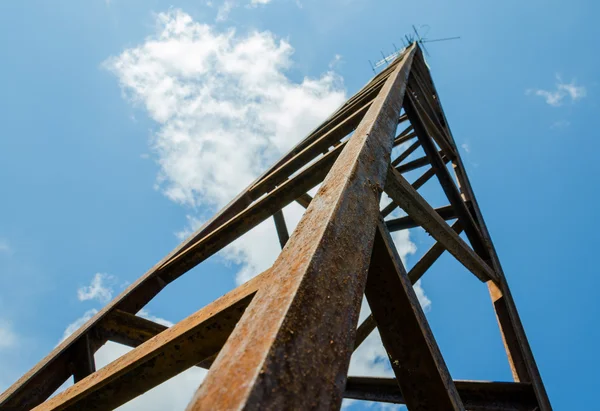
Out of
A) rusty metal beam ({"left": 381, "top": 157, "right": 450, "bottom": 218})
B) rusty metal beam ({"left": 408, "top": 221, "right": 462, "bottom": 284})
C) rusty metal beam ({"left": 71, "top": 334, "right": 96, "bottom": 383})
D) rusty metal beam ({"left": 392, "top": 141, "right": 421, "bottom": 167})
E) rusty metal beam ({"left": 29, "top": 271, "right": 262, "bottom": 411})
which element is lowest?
rusty metal beam ({"left": 29, "top": 271, "right": 262, "bottom": 411})

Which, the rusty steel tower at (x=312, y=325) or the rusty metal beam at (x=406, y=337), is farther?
the rusty metal beam at (x=406, y=337)

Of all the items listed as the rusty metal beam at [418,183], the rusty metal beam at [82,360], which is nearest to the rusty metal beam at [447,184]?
the rusty metal beam at [418,183]

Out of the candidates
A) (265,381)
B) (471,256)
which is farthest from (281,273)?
(471,256)

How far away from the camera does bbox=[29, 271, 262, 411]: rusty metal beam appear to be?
1.17 meters

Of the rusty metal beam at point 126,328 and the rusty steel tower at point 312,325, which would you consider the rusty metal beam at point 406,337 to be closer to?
the rusty steel tower at point 312,325

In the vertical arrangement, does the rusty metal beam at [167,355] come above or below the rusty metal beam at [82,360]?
below

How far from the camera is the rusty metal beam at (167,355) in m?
1.17

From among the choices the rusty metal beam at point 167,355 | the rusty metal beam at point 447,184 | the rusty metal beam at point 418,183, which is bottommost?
the rusty metal beam at point 167,355

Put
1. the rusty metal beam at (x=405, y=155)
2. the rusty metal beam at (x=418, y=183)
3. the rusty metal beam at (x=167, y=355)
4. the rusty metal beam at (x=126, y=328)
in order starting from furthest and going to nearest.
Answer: the rusty metal beam at (x=405, y=155) → the rusty metal beam at (x=418, y=183) → the rusty metal beam at (x=126, y=328) → the rusty metal beam at (x=167, y=355)

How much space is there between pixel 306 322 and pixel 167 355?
63 cm

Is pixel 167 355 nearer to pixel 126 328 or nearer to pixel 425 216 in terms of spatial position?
pixel 126 328

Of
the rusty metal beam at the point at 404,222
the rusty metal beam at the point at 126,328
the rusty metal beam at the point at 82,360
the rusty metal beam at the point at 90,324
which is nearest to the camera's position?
the rusty metal beam at the point at 90,324

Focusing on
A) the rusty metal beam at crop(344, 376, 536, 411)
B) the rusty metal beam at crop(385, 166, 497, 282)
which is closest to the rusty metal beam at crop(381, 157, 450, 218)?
the rusty metal beam at crop(385, 166, 497, 282)

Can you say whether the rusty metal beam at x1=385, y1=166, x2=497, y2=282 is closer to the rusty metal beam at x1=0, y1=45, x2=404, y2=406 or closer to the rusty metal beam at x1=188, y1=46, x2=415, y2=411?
the rusty metal beam at x1=0, y1=45, x2=404, y2=406
